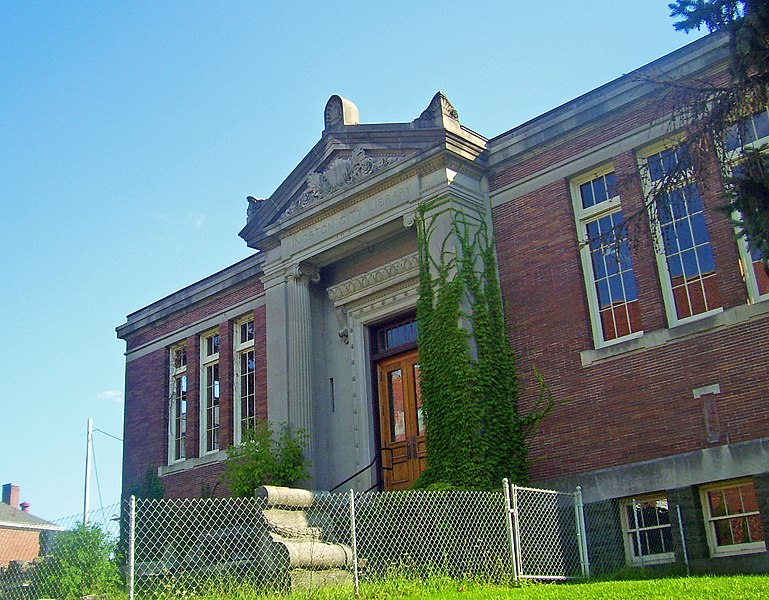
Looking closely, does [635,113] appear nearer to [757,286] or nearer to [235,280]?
[757,286]

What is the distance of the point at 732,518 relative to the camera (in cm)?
1259

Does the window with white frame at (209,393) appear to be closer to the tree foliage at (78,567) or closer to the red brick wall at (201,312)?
the red brick wall at (201,312)

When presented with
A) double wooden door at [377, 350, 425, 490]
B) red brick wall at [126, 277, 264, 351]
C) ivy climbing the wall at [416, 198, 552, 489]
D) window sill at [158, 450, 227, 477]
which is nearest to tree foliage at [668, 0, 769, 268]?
ivy climbing the wall at [416, 198, 552, 489]

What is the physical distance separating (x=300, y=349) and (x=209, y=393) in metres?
4.70

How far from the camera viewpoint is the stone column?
59.1 ft

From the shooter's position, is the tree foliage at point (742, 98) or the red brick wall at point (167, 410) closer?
the tree foliage at point (742, 98)

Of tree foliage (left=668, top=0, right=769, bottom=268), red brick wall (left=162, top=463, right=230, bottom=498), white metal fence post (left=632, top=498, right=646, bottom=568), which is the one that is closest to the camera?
tree foliage (left=668, top=0, right=769, bottom=268)

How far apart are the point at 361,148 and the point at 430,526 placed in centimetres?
844

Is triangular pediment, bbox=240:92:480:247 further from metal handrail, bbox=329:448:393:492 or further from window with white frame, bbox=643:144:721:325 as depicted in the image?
metal handrail, bbox=329:448:393:492

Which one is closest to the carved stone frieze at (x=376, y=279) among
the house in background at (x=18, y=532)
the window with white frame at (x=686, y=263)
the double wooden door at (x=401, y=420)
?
the double wooden door at (x=401, y=420)

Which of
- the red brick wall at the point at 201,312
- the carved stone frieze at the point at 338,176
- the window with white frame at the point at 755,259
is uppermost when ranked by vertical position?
the carved stone frieze at the point at 338,176

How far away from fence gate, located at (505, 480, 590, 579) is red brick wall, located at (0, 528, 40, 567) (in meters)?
34.9

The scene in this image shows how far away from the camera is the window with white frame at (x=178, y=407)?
2273 cm

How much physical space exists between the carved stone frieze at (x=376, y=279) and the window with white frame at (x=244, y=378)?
3355 mm
